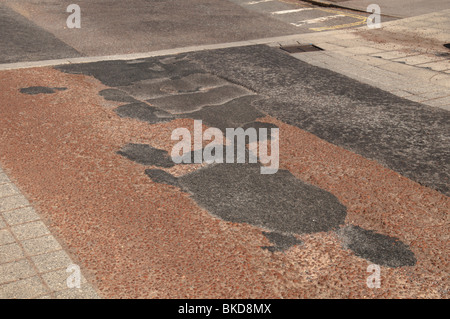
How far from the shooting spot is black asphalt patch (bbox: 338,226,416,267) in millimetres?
4676

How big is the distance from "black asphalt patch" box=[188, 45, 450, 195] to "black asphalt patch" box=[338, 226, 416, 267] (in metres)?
1.40

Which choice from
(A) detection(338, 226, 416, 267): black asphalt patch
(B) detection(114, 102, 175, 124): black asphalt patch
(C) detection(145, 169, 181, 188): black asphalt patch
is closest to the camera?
(A) detection(338, 226, 416, 267): black asphalt patch

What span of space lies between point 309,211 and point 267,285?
1.33 meters

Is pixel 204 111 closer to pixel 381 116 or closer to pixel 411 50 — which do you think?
pixel 381 116

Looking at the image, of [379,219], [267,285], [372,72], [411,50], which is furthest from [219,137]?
[411,50]

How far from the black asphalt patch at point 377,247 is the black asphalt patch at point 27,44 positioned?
7.88 metres

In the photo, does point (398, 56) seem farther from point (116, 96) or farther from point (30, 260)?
point (30, 260)

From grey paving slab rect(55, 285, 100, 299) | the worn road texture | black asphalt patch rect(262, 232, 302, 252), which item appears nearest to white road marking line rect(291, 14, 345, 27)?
the worn road texture

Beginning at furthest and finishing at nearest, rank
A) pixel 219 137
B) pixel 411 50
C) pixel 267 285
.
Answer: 1. pixel 411 50
2. pixel 219 137
3. pixel 267 285

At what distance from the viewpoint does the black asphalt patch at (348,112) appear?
671 cm

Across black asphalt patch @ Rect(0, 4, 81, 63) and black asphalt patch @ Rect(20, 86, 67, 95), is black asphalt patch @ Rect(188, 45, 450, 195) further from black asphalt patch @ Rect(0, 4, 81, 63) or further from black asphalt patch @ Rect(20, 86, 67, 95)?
black asphalt patch @ Rect(20, 86, 67, 95)

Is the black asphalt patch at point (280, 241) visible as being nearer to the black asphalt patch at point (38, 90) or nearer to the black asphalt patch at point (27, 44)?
the black asphalt patch at point (38, 90)

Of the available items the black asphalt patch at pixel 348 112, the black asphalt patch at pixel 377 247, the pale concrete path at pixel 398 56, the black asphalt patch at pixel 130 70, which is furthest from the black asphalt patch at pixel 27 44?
the black asphalt patch at pixel 377 247

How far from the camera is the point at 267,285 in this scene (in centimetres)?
430
